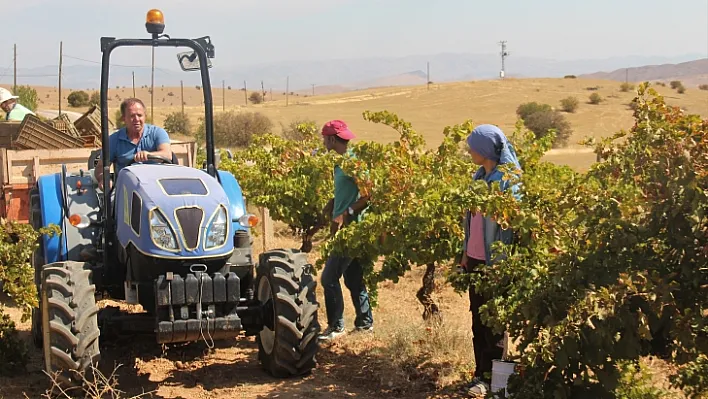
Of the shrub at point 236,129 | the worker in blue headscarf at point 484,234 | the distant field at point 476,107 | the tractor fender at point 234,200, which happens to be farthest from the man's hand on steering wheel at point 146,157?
the shrub at point 236,129

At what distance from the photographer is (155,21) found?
5.97 metres

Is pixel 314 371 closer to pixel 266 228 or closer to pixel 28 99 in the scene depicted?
pixel 266 228

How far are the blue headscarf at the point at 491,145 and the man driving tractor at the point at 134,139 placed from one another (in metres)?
2.32

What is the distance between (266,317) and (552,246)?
7.06ft

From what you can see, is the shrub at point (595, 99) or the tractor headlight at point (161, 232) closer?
the tractor headlight at point (161, 232)

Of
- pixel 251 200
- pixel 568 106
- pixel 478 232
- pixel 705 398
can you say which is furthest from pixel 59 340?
pixel 568 106

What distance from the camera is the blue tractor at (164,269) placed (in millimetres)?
5223

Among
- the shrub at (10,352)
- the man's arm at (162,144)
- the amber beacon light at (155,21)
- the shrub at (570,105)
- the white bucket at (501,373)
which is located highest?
Answer: the shrub at (570,105)

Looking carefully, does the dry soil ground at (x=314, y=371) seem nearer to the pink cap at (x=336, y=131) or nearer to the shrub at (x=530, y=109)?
the pink cap at (x=336, y=131)

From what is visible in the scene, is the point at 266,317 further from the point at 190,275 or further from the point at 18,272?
the point at 18,272

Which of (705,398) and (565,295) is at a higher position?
(565,295)

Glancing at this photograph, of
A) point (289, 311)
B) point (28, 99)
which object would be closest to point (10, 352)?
point (289, 311)

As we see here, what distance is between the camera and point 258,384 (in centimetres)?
582

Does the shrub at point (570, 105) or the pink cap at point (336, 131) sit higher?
the shrub at point (570, 105)
